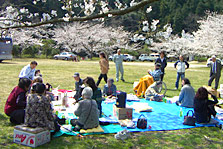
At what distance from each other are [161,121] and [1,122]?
3.66 meters

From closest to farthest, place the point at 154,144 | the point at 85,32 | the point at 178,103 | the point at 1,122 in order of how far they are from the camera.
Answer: the point at 154,144
the point at 1,122
the point at 178,103
the point at 85,32

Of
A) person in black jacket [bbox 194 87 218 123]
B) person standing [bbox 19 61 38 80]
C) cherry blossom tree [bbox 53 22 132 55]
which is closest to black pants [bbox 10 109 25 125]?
person standing [bbox 19 61 38 80]

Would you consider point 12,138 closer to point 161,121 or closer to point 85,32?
point 161,121

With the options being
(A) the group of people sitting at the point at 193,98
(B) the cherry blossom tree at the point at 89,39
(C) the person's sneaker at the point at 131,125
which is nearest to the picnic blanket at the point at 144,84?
(A) the group of people sitting at the point at 193,98

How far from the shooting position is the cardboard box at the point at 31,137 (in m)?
4.17

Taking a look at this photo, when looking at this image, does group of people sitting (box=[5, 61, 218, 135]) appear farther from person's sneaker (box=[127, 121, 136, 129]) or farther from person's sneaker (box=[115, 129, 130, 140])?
person's sneaker (box=[127, 121, 136, 129])

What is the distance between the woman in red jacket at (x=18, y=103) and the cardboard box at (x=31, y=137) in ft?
2.64

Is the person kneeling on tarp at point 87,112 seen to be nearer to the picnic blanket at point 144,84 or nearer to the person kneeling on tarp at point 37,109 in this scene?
the person kneeling on tarp at point 37,109

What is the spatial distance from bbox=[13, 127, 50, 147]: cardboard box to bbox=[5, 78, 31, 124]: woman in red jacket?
2.64 ft

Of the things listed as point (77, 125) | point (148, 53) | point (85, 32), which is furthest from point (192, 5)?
point (77, 125)

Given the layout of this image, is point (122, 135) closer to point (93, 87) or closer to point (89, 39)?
point (93, 87)

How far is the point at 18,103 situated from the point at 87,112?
1435 millimetres

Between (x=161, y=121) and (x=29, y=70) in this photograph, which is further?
(x=29, y=70)

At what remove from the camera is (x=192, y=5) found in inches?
2064
